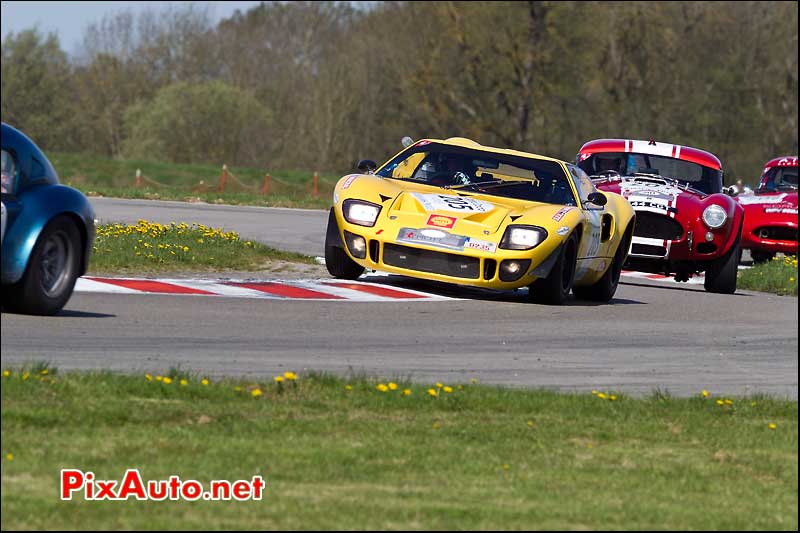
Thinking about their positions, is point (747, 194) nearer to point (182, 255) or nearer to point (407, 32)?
point (182, 255)

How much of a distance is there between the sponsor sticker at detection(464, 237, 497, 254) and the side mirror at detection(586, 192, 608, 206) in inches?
64.7

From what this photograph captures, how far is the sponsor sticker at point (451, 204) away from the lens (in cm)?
1168

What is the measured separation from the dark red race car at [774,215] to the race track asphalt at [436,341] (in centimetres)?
815

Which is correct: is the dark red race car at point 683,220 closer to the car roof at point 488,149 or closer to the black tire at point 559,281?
the car roof at point 488,149

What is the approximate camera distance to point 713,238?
15.0 m

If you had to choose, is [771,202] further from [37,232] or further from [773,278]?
[37,232]

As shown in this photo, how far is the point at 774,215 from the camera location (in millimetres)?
20484

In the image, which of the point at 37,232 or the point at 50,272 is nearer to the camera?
the point at 37,232

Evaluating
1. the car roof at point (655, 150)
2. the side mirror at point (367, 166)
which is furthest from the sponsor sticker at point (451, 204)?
the car roof at point (655, 150)

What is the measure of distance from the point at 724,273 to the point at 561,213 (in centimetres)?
414

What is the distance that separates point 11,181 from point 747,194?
15120mm

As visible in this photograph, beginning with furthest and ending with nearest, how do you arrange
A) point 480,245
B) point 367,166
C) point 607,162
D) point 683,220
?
point 607,162
point 683,220
point 367,166
point 480,245

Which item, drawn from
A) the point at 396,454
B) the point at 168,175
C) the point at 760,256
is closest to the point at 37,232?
the point at 396,454

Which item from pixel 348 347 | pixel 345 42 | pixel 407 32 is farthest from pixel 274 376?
pixel 345 42
